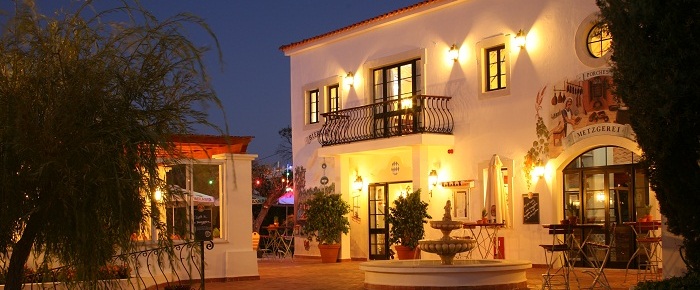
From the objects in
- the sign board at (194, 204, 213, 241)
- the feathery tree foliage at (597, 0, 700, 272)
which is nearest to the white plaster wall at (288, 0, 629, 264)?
the sign board at (194, 204, 213, 241)

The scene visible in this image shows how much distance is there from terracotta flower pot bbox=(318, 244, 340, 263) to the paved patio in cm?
107

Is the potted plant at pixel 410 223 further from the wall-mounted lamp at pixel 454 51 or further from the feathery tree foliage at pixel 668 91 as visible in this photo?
the feathery tree foliage at pixel 668 91

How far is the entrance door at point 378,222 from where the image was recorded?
20703mm

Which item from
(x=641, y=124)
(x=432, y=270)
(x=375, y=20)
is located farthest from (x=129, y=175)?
(x=375, y=20)

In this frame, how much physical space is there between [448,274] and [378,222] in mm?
8604

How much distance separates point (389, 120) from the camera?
19734 mm

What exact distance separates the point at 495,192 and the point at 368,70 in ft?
17.1

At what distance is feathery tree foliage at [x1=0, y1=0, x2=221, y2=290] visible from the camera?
233 inches

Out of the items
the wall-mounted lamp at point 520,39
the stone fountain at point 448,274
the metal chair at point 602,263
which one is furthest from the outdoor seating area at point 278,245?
the stone fountain at point 448,274

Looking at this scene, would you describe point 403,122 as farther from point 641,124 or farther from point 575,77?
point 641,124

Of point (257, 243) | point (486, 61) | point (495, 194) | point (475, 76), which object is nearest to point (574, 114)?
point (495, 194)

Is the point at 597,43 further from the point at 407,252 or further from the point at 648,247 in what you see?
the point at 407,252

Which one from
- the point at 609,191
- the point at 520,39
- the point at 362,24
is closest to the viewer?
the point at 609,191

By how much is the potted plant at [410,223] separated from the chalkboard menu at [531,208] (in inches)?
85.5
